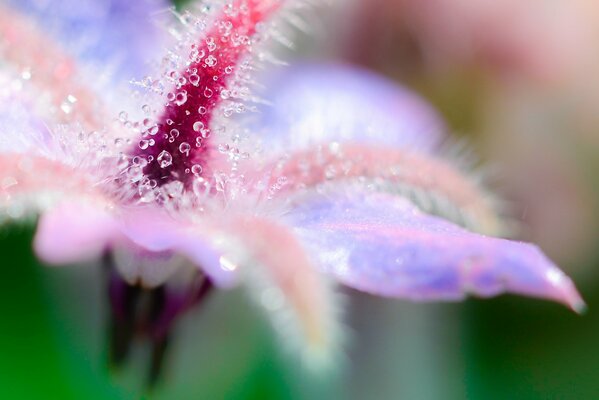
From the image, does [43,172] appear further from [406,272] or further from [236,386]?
[236,386]

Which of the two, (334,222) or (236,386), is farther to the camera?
(236,386)

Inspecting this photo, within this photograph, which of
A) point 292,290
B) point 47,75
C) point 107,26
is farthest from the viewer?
point 107,26

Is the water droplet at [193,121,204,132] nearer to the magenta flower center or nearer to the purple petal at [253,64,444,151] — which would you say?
the magenta flower center

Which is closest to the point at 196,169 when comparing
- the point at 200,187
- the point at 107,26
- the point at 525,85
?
the point at 200,187

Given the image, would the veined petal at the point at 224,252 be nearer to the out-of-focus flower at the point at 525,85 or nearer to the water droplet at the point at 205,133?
the water droplet at the point at 205,133

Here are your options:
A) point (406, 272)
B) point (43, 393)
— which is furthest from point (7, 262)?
point (406, 272)

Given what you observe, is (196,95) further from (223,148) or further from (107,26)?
(107,26)
